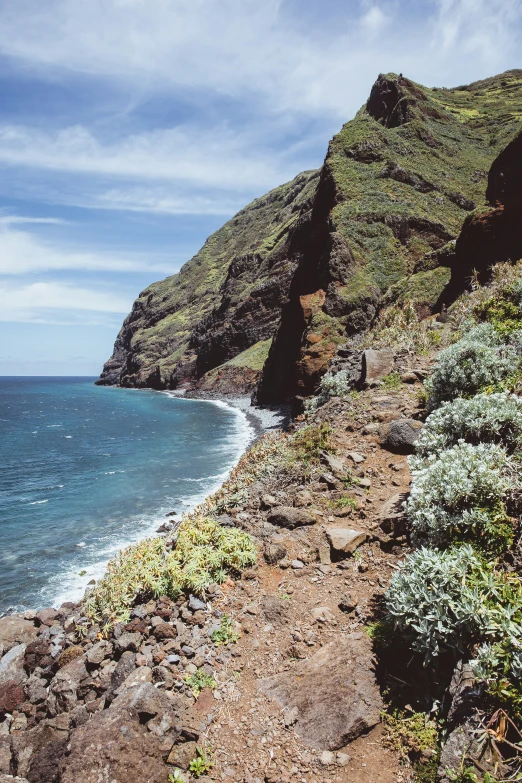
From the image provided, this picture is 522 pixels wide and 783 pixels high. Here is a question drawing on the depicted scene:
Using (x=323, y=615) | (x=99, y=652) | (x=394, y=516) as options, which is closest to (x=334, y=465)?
(x=394, y=516)

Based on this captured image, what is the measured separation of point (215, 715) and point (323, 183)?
57.6m

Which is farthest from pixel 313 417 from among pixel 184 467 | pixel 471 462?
pixel 184 467

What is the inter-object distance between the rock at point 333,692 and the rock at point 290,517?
2.88 meters

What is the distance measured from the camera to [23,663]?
9000 millimetres

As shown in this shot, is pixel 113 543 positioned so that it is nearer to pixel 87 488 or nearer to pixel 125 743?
pixel 87 488

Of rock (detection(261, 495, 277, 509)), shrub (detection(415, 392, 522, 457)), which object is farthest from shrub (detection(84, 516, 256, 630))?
shrub (detection(415, 392, 522, 457))

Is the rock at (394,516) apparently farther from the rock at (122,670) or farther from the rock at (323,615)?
the rock at (122,670)

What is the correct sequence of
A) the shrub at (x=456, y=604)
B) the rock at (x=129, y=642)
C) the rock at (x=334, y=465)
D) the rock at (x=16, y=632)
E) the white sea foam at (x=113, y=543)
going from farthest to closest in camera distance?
the white sea foam at (x=113, y=543)
the rock at (x=16, y=632)
the rock at (x=334, y=465)
the rock at (x=129, y=642)
the shrub at (x=456, y=604)

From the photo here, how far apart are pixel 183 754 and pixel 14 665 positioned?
20.9ft

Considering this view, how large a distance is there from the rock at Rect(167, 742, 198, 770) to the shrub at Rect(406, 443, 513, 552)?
12.5 ft

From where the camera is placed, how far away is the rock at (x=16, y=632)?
10.5 m

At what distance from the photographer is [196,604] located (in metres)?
7.03

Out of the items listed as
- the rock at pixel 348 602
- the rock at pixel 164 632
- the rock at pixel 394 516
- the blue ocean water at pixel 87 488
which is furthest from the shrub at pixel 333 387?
the rock at pixel 164 632

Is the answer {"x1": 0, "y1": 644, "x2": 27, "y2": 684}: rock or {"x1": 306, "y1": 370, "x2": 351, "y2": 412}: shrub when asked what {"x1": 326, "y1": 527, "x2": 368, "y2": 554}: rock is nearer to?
{"x1": 0, "y1": 644, "x2": 27, "y2": 684}: rock
